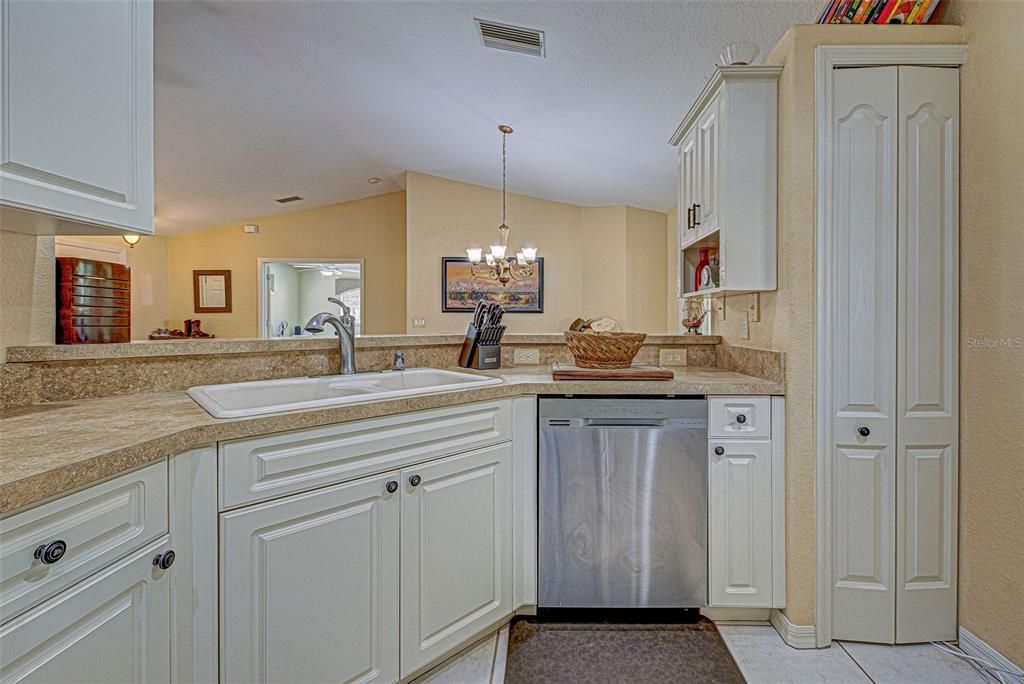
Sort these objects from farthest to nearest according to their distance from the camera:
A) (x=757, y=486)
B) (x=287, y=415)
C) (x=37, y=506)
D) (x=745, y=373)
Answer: (x=745, y=373), (x=757, y=486), (x=287, y=415), (x=37, y=506)

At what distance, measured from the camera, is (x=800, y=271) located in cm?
177

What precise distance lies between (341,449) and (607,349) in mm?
1134

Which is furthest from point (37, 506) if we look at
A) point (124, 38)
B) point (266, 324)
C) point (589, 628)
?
point (266, 324)

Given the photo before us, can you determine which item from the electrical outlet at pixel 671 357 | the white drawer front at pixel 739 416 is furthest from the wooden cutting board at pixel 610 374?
the electrical outlet at pixel 671 357

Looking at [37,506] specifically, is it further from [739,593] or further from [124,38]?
[739,593]

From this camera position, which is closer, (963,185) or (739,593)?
(963,185)

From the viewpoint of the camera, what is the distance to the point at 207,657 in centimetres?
111

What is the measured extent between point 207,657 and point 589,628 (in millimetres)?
1277

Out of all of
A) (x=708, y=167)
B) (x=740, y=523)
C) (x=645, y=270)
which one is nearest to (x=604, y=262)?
(x=645, y=270)

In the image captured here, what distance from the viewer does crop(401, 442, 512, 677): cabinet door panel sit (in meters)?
1.50

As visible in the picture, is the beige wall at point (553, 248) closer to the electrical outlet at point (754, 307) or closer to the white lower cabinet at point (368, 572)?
the electrical outlet at point (754, 307)

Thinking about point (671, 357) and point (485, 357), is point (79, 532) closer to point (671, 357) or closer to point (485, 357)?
point (485, 357)

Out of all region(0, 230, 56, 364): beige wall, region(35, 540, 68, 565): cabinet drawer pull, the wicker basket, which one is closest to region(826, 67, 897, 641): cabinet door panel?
the wicker basket

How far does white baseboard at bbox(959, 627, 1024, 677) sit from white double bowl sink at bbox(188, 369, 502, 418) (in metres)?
1.75
